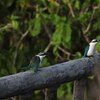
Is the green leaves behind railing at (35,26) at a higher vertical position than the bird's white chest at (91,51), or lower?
lower

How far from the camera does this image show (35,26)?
18.1 feet

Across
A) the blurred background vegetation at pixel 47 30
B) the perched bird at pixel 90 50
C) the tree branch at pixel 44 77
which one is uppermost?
the tree branch at pixel 44 77

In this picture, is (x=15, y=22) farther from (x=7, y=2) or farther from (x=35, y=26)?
(x=7, y=2)

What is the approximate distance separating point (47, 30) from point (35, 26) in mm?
334

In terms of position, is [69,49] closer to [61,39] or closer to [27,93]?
[61,39]

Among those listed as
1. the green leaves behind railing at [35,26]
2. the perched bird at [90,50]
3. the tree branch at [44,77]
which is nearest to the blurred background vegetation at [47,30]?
the green leaves behind railing at [35,26]

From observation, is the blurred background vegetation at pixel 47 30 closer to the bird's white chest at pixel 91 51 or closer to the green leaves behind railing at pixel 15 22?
the green leaves behind railing at pixel 15 22

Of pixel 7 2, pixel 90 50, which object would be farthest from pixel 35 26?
pixel 90 50

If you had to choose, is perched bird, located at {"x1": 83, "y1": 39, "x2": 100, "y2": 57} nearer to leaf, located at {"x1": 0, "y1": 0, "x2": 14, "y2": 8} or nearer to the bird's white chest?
the bird's white chest

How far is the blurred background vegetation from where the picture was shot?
5.28 meters

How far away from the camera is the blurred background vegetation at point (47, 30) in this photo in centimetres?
528

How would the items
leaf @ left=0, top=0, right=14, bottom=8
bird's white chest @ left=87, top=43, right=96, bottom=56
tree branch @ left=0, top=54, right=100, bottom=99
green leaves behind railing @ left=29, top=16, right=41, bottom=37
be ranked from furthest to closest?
leaf @ left=0, top=0, right=14, bottom=8 < green leaves behind railing @ left=29, top=16, right=41, bottom=37 < bird's white chest @ left=87, top=43, right=96, bottom=56 < tree branch @ left=0, top=54, right=100, bottom=99

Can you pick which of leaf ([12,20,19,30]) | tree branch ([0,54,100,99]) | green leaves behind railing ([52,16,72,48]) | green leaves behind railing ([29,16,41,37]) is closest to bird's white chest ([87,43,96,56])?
tree branch ([0,54,100,99])

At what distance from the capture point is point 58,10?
561 cm
